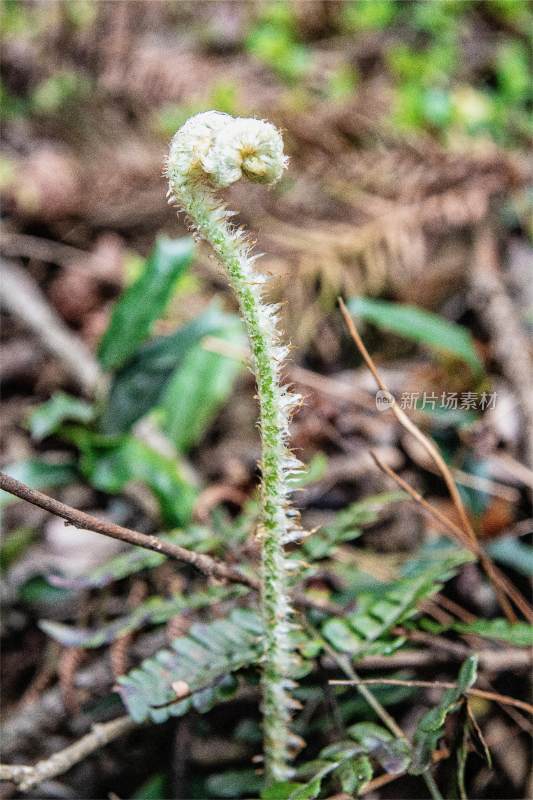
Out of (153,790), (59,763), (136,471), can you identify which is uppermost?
(136,471)

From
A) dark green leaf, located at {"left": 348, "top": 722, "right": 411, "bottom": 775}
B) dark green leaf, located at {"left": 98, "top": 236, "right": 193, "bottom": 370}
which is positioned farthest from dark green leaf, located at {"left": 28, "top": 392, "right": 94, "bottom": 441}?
dark green leaf, located at {"left": 348, "top": 722, "right": 411, "bottom": 775}

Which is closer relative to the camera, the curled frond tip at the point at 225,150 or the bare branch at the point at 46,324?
the curled frond tip at the point at 225,150

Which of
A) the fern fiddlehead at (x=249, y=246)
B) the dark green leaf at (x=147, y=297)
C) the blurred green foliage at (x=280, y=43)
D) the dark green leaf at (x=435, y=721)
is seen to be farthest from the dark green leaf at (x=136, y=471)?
the blurred green foliage at (x=280, y=43)

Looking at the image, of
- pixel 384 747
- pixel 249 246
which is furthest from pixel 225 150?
pixel 384 747

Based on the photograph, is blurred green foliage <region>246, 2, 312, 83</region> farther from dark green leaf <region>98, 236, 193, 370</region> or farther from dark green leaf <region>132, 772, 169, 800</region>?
dark green leaf <region>132, 772, 169, 800</region>

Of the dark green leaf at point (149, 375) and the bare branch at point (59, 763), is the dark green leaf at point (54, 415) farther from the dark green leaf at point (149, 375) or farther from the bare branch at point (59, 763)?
the bare branch at point (59, 763)

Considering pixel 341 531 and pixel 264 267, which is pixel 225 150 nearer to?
pixel 341 531

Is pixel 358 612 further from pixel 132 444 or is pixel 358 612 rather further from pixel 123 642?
pixel 132 444
